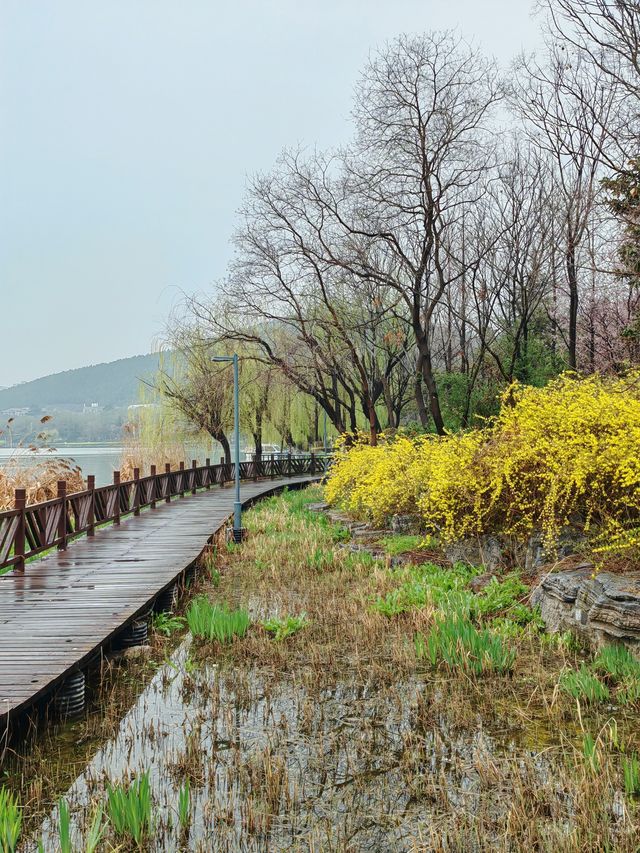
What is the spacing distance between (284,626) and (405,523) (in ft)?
19.1

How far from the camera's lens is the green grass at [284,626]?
7.96 meters

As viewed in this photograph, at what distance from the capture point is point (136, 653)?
7.66 metres

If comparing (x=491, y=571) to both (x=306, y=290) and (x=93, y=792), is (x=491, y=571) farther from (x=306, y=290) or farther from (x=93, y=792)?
(x=306, y=290)

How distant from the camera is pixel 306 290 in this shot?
2747 cm

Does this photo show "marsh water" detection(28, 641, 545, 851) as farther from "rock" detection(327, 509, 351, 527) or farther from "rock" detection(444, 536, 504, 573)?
"rock" detection(327, 509, 351, 527)

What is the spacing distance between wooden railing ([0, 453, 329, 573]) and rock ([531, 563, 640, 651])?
6.88 m

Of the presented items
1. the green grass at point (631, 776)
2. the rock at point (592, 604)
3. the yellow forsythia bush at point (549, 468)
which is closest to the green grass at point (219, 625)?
the rock at point (592, 604)

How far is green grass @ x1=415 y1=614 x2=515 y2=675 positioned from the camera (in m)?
6.41

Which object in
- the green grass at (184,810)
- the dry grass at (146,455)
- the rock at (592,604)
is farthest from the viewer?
the dry grass at (146,455)

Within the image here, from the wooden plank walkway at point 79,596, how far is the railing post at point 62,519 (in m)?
0.16

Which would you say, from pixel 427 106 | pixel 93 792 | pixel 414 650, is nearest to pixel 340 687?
pixel 414 650

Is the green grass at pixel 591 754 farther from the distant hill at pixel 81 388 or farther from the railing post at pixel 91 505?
the distant hill at pixel 81 388

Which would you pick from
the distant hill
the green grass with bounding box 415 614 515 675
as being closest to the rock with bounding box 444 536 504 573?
the green grass with bounding box 415 614 515 675

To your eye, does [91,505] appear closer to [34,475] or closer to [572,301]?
[34,475]
